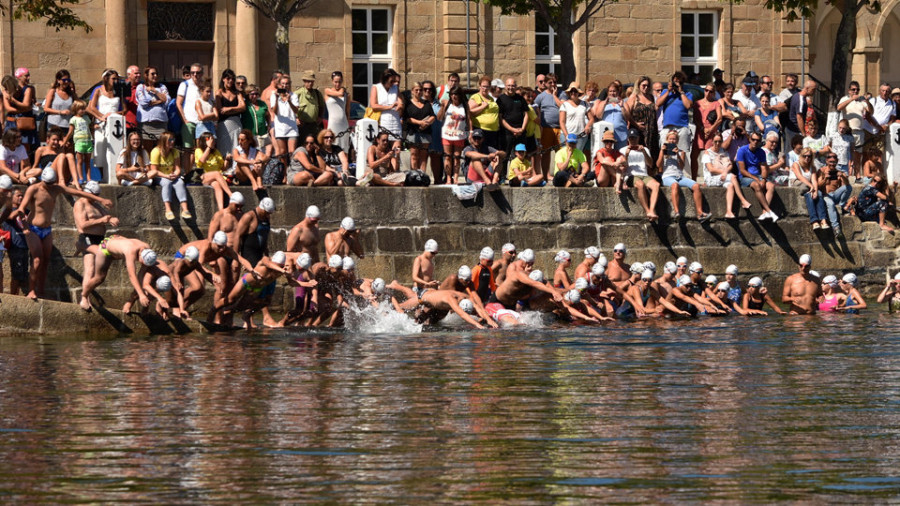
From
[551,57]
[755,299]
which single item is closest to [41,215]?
[755,299]

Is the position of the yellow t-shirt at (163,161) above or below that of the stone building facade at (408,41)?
below

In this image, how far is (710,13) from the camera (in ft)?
131

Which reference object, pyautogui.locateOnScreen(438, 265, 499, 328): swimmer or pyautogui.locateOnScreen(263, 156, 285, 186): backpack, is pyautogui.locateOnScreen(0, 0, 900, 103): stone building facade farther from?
pyautogui.locateOnScreen(438, 265, 499, 328): swimmer

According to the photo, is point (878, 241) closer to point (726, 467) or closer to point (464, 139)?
point (464, 139)

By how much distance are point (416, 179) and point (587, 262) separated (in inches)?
105

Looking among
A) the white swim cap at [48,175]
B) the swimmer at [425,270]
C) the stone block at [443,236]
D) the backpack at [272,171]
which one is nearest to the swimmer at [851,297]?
the stone block at [443,236]

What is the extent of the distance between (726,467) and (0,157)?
42.9 ft

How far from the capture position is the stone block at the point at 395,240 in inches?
1025

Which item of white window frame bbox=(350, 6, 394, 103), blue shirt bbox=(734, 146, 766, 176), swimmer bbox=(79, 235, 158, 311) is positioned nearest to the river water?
swimmer bbox=(79, 235, 158, 311)

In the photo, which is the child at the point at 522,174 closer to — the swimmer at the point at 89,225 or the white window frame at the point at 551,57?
the swimmer at the point at 89,225

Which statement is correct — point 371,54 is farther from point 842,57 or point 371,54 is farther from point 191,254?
point 191,254

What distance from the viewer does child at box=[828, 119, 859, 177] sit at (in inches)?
1126

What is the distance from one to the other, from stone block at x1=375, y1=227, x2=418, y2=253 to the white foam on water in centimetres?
219

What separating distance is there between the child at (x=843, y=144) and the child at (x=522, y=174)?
5028 millimetres
